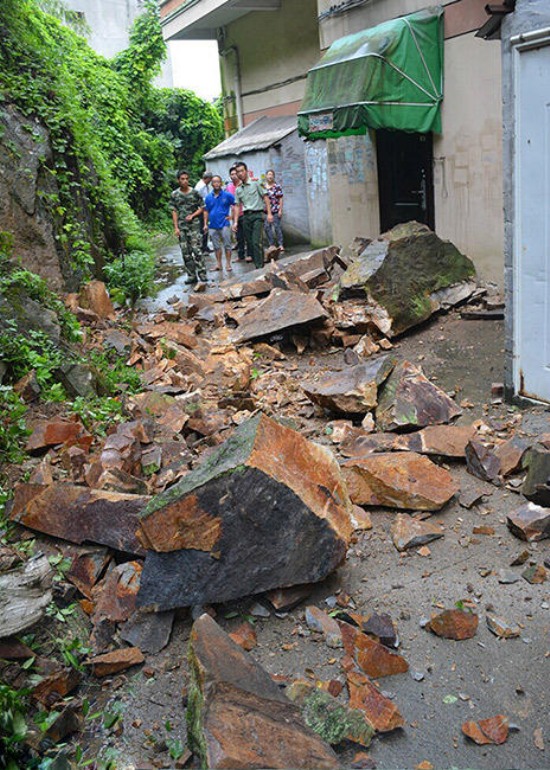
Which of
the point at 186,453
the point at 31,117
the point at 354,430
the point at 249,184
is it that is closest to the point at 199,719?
the point at 186,453

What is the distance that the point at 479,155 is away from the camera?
9.58 meters

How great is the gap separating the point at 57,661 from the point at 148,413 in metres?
3.03

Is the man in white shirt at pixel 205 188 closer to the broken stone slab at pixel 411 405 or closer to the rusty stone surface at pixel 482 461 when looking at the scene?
the broken stone slab at pixel 411 405

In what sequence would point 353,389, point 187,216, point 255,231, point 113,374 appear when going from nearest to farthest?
point 353,389
point 113,374
point 187,216
point 255,231

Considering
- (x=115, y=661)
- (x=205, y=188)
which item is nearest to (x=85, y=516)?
(x=115, y=661)

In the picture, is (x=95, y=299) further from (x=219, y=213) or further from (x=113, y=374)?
(x=219, y=213)

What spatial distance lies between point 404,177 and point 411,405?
6937 mm

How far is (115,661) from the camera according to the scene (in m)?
3.24

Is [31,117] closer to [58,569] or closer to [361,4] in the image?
[361,4]

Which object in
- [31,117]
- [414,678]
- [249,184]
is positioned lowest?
[414,678]

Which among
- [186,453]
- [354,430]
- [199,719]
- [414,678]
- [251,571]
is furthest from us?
[354,430]

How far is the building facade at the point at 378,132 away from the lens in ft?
30.9

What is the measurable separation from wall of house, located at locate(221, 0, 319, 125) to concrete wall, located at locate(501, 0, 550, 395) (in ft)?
35.6

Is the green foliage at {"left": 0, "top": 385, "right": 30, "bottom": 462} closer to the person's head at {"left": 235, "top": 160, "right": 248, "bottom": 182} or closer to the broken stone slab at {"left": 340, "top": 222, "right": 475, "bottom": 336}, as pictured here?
the broken stone slab at {"left": 340, "top": 222, "right": 475, "bottom": 336}
